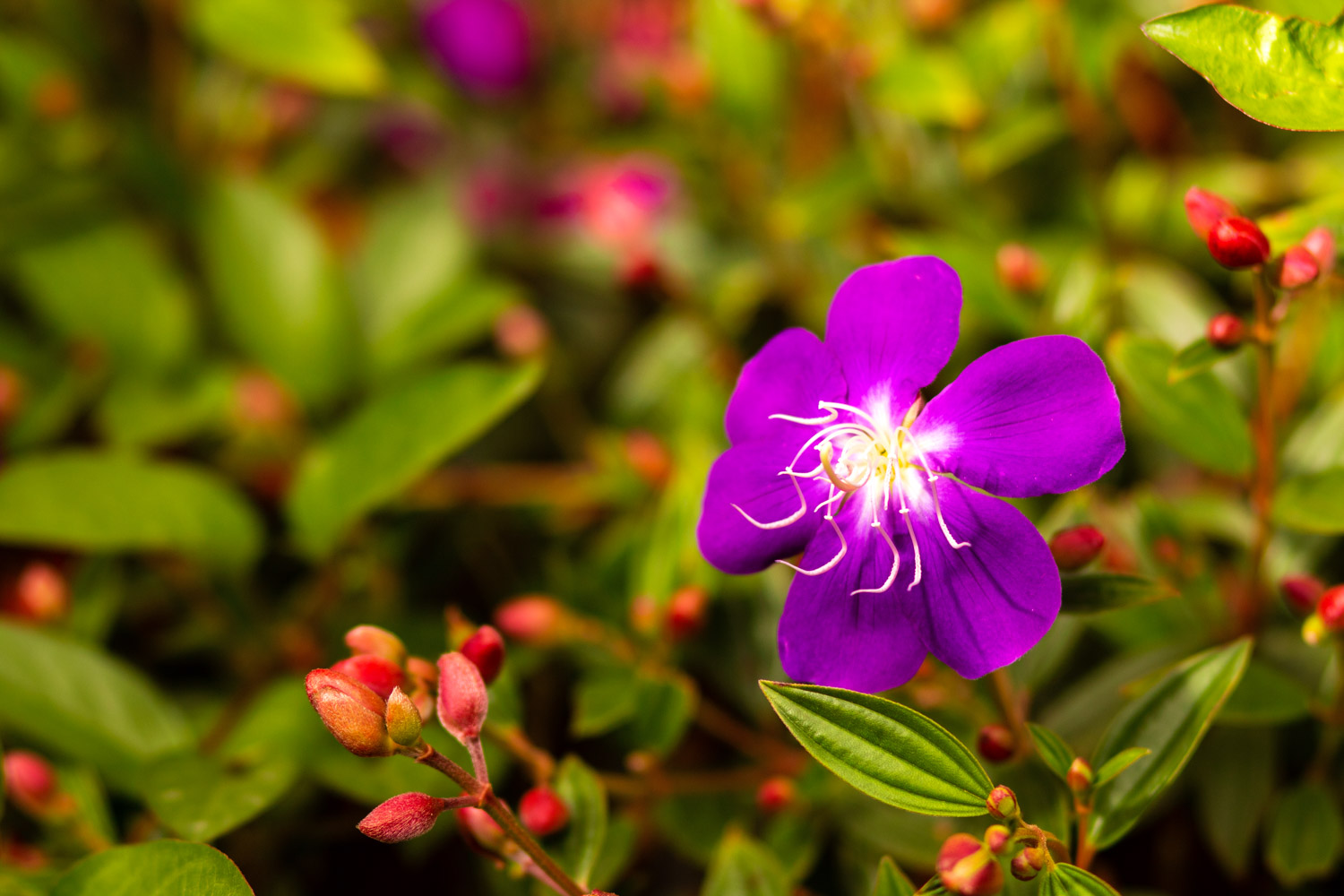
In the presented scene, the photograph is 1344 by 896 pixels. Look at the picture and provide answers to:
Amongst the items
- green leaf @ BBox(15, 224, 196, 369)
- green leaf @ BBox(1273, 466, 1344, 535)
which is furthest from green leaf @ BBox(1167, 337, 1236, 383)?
green leaf @ BBox(15, 224, 196, 369)

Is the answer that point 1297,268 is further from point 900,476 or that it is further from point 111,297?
point 111,297

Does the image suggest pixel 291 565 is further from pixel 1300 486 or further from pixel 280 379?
pixel 1300 486

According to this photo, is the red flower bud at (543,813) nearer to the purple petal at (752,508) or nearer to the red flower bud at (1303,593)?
the purple petal at (752,508)

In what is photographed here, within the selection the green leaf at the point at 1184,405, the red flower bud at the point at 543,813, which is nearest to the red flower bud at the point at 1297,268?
the green leaf at the point at 1184,405

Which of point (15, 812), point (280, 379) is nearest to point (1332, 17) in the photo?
point (280, 379)

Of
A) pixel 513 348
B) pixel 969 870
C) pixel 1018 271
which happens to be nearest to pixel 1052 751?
pixel 969 870

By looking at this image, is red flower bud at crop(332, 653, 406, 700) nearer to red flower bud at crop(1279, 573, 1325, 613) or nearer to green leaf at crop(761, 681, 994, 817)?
green leaf at crop(761, 681, 994, 817)
